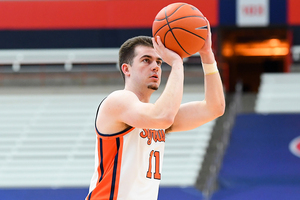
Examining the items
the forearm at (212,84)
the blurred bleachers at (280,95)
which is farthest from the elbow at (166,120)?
the blurred bleachers at (280,95)

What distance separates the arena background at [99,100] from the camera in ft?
29.3

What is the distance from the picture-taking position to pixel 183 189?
26.2 feet

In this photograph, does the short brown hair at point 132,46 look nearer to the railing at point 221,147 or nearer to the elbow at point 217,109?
the elbow at point 217,109

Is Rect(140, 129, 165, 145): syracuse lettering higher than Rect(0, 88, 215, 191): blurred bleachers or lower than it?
higher

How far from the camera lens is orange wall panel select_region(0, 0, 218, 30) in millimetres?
11547

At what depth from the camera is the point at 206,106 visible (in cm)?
303

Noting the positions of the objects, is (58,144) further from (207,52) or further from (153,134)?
(207,52)

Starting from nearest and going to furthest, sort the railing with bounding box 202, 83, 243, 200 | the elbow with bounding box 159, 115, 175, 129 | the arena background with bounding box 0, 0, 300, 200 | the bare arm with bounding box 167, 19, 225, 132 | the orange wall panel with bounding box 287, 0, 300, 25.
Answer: the elbow with bounding box 159, 115, 175, 129 < the bare arm with bounding box 167, 19, 225, 132 < the railing with bounding box 202, 83, 243, 200 < the arena background with bounding box 0, 0, 300, 200 < the orange wall panel with bounding box 287, 0, 300, 25

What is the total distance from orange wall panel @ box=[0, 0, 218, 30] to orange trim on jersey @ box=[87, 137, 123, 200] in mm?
9074

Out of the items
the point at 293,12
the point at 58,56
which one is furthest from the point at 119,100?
the point at 58,56

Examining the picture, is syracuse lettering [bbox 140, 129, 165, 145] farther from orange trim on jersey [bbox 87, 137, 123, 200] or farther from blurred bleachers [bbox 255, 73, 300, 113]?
blurred bleachers [bbox 255, 73, 300, 113]

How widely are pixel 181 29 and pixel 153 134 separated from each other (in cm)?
68

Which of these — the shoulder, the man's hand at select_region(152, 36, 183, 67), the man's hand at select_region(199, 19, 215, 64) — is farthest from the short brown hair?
the man's hand at select_region(199, 19, 215, 64)

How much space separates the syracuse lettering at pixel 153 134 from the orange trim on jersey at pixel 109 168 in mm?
156
